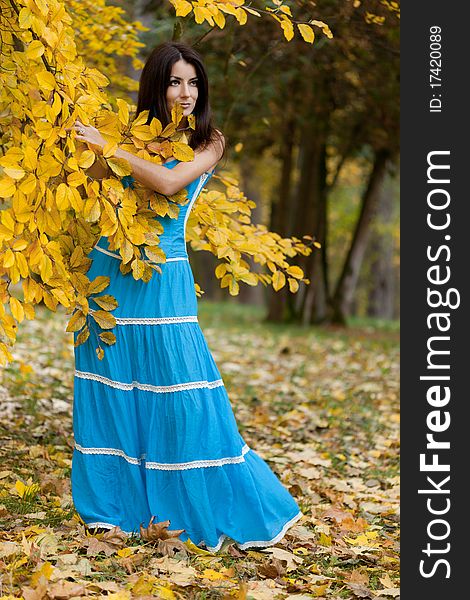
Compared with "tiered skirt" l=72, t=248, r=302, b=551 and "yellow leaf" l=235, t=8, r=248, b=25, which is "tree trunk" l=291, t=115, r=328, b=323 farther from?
"yellow leaf" l=235, t=8, r=248, b=25

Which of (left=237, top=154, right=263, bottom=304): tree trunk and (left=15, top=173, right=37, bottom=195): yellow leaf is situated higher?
(left=237, top=154, right=263, bottom=304): tree trunk

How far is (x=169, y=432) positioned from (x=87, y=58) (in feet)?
7.40

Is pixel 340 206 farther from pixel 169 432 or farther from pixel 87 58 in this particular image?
pixel 169 432

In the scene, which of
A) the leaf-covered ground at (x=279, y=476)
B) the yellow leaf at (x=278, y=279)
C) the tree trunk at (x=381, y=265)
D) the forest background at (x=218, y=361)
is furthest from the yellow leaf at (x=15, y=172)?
the tree trunk at (x=381, y=265)

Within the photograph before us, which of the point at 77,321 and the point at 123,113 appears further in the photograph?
the point at 77,321

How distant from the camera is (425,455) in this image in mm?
3225

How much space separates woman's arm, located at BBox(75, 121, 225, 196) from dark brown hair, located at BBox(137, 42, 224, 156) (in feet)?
0.20

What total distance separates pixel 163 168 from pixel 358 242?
1062 centimetres

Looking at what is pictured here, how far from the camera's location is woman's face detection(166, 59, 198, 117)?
3098 mm

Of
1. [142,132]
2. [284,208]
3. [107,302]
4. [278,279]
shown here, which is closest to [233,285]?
[278,279]

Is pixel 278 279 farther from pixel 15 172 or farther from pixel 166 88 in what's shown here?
pixel 15 172

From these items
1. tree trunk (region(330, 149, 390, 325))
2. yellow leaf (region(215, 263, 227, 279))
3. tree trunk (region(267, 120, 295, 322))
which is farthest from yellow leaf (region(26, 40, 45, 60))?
tree trunk (region(330, 149, 390, 325))

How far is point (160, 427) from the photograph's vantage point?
315 centimetres

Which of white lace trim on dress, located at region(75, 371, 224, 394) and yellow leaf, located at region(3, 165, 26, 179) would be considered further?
white lace trim on dress, located at region(75, 371, 224, 394)
